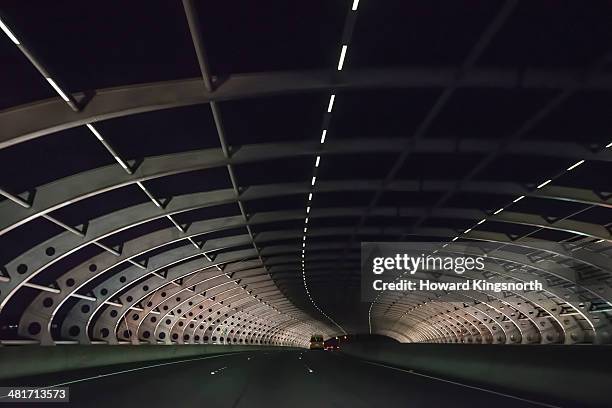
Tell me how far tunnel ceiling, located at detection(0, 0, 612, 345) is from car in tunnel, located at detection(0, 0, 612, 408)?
79 millimetres

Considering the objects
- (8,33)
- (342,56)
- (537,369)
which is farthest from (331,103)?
(537,369)

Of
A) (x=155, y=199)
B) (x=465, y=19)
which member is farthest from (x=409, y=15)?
(x=155, y=199)

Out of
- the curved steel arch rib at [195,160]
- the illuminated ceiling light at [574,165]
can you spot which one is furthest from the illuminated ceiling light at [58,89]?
the illuminated ceiling light at [574,165]

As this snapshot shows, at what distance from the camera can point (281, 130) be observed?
21391 millimetres

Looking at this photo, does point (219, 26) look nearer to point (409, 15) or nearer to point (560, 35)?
point (409, 15)

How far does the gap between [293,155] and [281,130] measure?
4.68ft

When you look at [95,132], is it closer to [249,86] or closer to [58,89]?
[58,89]

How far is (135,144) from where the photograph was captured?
21.1 m

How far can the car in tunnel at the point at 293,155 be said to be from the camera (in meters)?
13.4

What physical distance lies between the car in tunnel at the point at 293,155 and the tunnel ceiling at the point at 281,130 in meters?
0.08

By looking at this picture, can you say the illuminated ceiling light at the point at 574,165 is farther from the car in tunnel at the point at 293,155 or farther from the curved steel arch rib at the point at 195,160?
the curved steel arch rib at the point at 195,160

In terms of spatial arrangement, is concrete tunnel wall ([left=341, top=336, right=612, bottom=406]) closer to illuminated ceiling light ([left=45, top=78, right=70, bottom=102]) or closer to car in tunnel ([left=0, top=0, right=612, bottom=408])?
car in tunnel ([left=0, top=0, right=612, bottom=408])

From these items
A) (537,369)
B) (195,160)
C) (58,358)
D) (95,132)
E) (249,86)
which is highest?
(195,160)

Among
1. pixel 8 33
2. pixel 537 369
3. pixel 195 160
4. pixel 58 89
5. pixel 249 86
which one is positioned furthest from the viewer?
pixel 195 160
